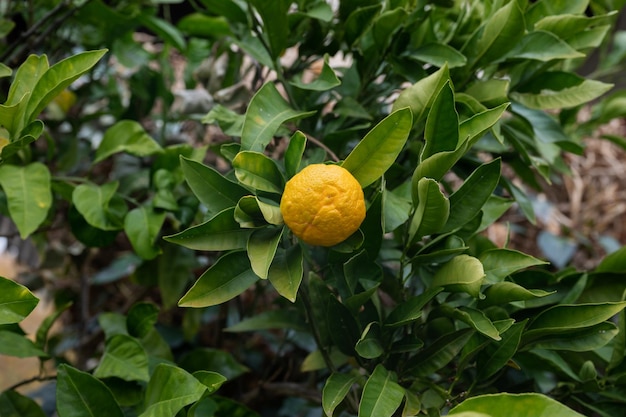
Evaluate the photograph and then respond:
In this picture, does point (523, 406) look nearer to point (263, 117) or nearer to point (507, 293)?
point (507, 293)

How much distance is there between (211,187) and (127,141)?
32cm

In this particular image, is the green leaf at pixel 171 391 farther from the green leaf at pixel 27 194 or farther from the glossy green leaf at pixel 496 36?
the glossy green leaf at pixel 496 36

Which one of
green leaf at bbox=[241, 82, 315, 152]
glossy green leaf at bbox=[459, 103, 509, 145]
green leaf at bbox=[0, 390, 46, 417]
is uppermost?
glossy green leaf at bbox=[459, 103, 509, 145]

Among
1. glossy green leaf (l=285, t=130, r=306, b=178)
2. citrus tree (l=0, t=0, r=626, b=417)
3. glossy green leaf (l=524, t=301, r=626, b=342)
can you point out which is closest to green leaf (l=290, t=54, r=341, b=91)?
citrus tree (l=0, t=0, r=626, b=417)

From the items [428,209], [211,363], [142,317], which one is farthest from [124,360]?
[428,209]

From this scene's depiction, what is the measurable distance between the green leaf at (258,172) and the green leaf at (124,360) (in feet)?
0.94

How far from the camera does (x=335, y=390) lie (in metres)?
0.59

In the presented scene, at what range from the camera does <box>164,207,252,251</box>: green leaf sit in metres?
0.55

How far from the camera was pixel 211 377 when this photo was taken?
581mm

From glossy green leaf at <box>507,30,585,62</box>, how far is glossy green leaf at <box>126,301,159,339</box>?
54 cm

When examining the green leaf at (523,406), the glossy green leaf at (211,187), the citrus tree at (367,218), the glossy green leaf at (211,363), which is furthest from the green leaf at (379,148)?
the glossy green leaf at (211,363)

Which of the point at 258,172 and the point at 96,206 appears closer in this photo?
the point at 258,172

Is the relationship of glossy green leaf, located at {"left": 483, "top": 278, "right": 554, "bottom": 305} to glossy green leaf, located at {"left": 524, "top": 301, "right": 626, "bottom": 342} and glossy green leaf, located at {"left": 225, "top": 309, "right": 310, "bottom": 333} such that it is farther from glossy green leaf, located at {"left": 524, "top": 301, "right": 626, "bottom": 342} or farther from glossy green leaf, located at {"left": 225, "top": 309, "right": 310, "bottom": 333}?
glossy green leaf, located at {"left": 225, "top": 309, "right": 310, "bottom": 333}

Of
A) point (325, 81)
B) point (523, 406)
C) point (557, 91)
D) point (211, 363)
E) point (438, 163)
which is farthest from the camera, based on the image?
point (211, 363)
